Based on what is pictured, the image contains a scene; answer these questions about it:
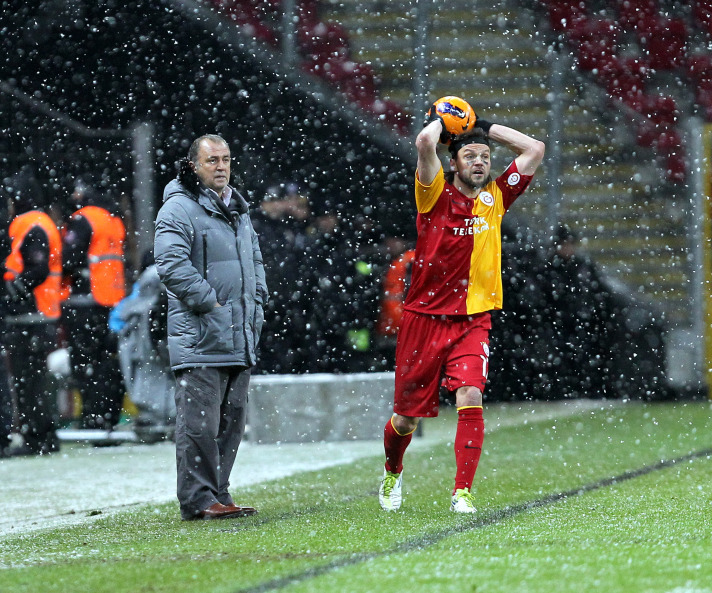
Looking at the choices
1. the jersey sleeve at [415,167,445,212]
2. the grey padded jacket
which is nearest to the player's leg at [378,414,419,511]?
the grey padded jacket

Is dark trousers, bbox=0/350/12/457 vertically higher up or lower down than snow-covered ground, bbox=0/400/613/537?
higher up

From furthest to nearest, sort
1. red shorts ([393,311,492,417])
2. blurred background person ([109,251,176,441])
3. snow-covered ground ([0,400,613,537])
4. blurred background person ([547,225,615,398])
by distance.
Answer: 1. blurred background person ([547,225,615,398])
2. blurred background person ([109,251,176,441])
3. snow-covered ground ([0,400,613,537])
4. red shorts ([393,311,492,417])

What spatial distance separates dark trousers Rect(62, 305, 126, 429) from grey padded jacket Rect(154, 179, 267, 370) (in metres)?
5.18

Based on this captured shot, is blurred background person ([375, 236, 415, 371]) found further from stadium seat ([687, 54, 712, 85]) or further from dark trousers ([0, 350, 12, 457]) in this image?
dark trousers ([0, 350, 12, 457])

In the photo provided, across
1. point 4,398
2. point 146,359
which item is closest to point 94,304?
point 146,359

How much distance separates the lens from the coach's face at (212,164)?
21.3 feet

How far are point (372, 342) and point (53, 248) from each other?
406 centimetres

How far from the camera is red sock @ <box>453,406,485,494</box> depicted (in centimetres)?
608

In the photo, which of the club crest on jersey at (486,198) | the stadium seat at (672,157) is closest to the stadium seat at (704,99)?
the stadium seat at (672,157)

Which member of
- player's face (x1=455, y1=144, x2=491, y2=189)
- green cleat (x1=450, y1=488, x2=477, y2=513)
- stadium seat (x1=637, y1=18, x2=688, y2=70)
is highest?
stadium seat (x1=637, y1=18, x2=688, y2=70)

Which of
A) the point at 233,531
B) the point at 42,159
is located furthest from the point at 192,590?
the point at 42,159

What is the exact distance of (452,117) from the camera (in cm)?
626

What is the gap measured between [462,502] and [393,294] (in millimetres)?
7262

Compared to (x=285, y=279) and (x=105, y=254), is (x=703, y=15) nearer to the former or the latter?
(x=285, y=279)
